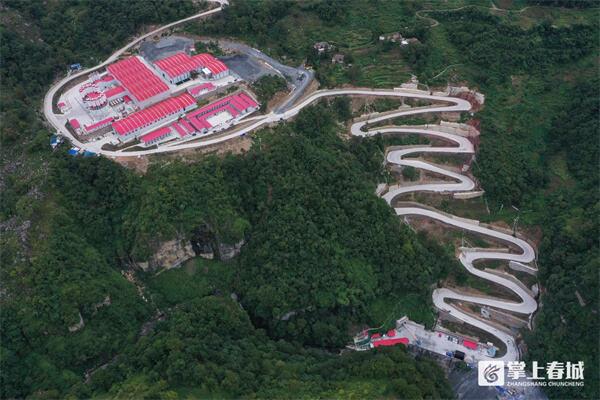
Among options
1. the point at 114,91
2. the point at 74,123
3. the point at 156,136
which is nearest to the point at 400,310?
the point at 156,136

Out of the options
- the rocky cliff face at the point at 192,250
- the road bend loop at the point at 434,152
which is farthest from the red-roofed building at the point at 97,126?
the rocky cliff face at the point at 192,250

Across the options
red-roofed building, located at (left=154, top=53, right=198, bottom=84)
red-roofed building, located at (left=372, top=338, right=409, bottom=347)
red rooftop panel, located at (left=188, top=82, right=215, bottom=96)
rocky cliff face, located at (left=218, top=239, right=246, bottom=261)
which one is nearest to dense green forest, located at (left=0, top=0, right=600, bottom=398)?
rocky cliff face, located at (left=218, top=239, right=246, bottom=261)

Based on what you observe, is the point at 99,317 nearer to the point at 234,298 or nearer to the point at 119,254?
the point at 119,254

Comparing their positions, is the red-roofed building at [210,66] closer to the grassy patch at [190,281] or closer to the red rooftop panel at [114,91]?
the red rooftop panel at [114,91]

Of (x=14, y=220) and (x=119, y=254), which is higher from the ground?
(x=14, y=220)

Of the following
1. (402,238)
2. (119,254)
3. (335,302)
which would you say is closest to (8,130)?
(119,254)

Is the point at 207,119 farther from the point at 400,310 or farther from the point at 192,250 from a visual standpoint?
the point at 400,310
